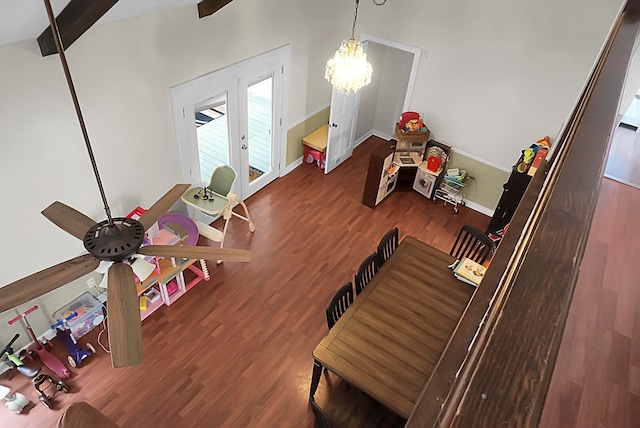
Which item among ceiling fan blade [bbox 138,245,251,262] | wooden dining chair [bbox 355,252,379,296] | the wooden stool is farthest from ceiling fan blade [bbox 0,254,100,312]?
the wooden stool

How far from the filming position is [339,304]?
364 centimetres

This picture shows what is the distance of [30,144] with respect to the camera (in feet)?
11.1

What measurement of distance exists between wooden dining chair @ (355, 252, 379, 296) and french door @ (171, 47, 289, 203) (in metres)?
2.30

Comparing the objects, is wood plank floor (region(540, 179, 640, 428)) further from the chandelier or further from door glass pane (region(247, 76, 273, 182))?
door glass pane (region(247, 76, 273, 182))

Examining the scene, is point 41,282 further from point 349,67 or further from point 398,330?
point 349,67

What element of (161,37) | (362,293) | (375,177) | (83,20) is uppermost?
Result: (83,20)

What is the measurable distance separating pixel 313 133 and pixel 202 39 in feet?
8.50

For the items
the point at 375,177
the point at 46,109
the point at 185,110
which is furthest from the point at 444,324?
the point at 46,109

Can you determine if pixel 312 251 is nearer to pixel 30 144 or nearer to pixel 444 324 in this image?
pixel 444 324

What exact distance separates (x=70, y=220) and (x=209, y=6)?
2700mm

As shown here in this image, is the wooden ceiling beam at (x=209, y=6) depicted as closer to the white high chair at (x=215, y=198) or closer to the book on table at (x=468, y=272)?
the white high chair at (x=215, y=198)

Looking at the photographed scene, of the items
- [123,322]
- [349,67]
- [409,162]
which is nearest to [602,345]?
[123,322]

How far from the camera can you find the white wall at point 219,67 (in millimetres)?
3430

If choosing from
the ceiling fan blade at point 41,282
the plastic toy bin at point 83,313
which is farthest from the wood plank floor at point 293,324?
the ceiling fan blade at point 41,282
